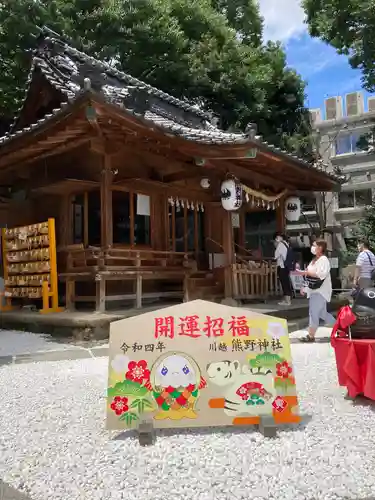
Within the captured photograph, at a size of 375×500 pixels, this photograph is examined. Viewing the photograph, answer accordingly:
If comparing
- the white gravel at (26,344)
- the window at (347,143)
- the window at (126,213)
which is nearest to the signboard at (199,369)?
the white gravel at (26,344)

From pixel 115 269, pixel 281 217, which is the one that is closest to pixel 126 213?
pixel 115 269

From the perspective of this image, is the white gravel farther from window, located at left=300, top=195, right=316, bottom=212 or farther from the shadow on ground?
window, located at left=300, top=195, right=316, bottom=212

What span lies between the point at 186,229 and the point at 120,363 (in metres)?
8.21

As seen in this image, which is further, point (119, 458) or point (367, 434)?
point (367, 434)

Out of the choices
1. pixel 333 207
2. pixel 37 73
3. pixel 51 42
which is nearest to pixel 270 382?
pixel 37 73

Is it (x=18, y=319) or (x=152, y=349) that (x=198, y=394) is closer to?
(x=152, y=349)

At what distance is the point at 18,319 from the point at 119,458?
634 cm

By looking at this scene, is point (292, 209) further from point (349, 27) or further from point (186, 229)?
point (349, 27)

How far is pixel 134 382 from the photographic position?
133 inches

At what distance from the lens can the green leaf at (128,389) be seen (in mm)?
3352

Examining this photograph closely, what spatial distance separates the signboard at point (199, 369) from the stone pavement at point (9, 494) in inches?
33.4

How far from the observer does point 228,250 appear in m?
10.2

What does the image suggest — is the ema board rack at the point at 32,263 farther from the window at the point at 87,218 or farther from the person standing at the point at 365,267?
the person standing at the point at 365,267

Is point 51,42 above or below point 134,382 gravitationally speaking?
above
